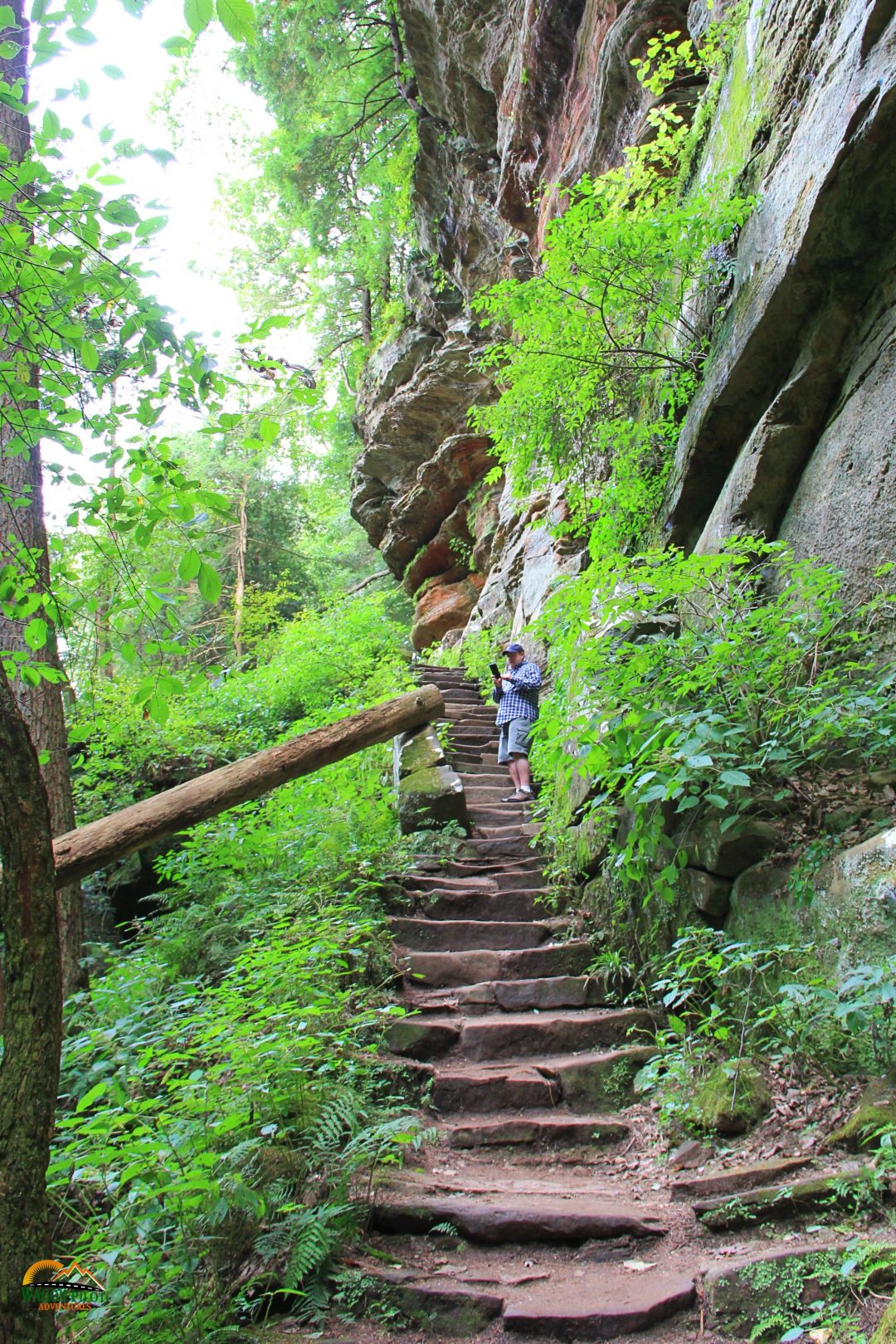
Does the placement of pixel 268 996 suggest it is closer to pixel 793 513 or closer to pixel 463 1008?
pixel 463 1008

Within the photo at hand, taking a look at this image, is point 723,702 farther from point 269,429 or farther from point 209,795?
point 209,795

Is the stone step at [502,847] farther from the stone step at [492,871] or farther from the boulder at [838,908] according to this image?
the boulder at [838,908]

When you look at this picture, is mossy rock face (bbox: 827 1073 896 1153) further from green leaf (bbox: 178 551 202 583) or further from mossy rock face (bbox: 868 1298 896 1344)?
green leaf (bbox: 178 551 202 583)

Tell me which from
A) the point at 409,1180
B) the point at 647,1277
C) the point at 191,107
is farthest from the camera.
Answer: the point at 191,107

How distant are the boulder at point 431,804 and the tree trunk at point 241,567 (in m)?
11.3

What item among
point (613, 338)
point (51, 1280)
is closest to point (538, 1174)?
point (51, 1280)

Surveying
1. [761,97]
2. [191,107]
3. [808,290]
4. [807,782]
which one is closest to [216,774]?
[807,782]

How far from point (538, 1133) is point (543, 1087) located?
0.92 ft

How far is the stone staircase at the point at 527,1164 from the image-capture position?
2.48 m

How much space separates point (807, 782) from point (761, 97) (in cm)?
543

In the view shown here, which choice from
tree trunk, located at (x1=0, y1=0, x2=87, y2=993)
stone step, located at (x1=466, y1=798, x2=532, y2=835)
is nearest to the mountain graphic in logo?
tree trunk, located at (x1=0, y1=0, x2=87, y2=993)

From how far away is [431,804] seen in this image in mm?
6988

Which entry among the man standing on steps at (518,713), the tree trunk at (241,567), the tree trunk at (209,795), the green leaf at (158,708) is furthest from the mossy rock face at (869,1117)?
the tree trunk at (241,567)

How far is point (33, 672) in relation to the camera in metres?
3.20
